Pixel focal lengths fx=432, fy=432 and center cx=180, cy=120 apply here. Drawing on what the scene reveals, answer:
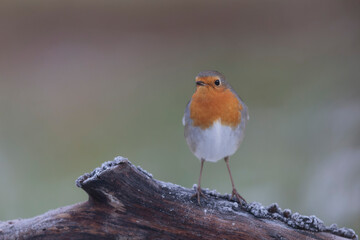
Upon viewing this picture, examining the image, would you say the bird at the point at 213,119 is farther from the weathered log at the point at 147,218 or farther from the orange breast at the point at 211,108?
the weathered log at the point at 147,218

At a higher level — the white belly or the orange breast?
the orange breast

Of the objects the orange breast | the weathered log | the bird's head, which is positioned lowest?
the weathered log

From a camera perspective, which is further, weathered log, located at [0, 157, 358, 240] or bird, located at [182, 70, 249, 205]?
bird, located at [182, 70, 249, 205]

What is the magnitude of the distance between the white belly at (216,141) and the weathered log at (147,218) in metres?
0.24

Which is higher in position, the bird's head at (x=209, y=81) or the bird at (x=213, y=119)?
the bird's head at (x=209, y=81)

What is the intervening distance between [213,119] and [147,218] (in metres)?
0.54

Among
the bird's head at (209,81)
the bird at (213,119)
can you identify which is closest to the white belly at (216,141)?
the bird at (213,119)

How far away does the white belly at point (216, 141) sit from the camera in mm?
1921

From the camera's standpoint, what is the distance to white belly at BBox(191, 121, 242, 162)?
1.92 metres

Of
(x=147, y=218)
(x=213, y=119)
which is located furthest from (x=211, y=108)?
(x=147, y=218)

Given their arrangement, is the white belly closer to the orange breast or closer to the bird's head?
the orange breast

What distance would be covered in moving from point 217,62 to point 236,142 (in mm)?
1669

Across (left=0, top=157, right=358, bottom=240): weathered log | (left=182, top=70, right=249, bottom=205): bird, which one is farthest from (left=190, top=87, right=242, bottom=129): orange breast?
(left=0, top=157, right=358, bottom=240): weathered log

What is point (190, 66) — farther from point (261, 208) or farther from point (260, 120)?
point (261, 208)
